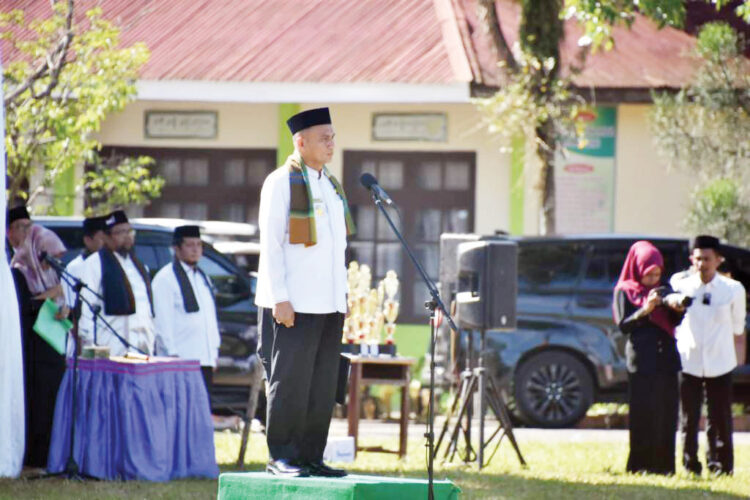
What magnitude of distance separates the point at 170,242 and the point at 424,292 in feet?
21.5

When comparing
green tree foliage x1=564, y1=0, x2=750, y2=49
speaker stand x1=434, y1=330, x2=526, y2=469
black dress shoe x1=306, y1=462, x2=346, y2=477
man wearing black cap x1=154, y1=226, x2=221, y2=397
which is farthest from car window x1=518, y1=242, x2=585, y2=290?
black dress shoe x1=306, y1=462, x2=346, y2=477

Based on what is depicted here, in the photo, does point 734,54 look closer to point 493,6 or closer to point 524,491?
point 493,6

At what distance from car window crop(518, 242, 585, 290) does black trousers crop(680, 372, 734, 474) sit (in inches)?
163

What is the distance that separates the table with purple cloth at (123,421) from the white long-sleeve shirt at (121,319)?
476mm

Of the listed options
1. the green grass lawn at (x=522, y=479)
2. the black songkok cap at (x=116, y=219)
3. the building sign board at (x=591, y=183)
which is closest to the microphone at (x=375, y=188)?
the green grass lawn at (x=522, y=479)

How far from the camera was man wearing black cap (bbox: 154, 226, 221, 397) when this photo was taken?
11594 millimetres

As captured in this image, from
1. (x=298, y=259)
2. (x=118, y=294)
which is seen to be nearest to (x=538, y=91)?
(x=118, y=294)

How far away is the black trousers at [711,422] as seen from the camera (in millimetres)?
11766

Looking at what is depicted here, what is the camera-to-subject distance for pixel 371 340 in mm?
12766

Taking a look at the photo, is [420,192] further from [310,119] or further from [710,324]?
[310,119]

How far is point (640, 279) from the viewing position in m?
11.6

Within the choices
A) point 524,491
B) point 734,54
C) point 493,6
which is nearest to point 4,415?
point 524,491

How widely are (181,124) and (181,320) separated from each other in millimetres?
9916

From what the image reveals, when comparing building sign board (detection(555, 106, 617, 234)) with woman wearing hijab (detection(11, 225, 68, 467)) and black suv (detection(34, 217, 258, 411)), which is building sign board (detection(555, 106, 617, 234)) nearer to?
black suv (detection(34, 217, 258, 411))
